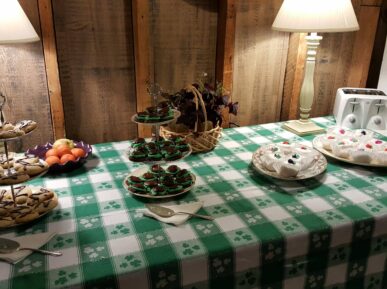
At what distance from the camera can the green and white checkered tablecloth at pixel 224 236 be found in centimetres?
85

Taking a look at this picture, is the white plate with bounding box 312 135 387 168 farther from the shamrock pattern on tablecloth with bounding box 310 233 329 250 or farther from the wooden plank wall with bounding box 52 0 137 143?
the wooden plank wall with bounding box 52 0 137 143

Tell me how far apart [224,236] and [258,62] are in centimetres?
118

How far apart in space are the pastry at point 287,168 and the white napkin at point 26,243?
72 centimetres

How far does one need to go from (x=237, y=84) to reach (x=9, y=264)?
4.49 ft

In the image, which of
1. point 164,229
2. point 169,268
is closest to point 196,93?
point 164,229

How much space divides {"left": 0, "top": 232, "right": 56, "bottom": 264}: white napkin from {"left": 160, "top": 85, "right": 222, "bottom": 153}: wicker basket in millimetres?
638

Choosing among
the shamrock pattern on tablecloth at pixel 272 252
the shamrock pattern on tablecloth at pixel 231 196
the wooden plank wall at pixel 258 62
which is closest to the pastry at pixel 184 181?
the shamrock pattern on tablecloth at pixel 231 196

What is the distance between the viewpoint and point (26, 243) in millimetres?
903

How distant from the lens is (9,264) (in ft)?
2.77

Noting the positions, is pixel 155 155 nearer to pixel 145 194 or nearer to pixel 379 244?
pixel 145 194

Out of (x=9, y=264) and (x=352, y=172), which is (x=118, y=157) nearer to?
(x=9, y=264)

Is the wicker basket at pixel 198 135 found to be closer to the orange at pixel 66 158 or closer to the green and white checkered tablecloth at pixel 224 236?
the green and white checkered tablecloth at pixel 224 236

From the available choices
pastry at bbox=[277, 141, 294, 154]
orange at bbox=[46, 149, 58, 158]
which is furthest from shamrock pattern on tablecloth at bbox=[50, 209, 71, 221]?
pastry at bbox=[277, 141, 294, 154]

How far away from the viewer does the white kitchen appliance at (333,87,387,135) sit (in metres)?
1.67
